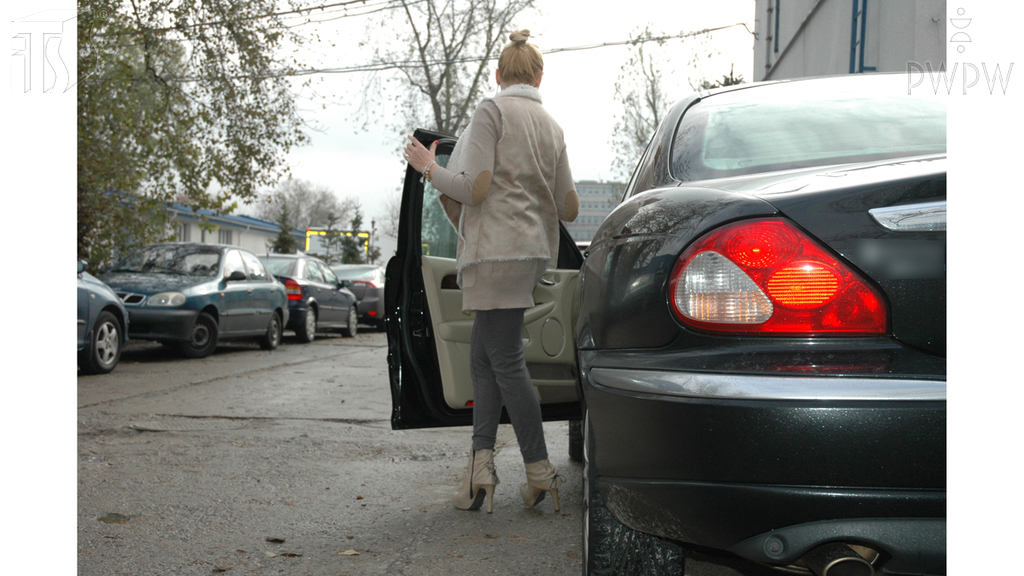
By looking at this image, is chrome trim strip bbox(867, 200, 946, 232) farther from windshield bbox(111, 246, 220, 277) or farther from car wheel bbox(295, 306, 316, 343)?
car wheel bbox(295, 306, 316, 343)

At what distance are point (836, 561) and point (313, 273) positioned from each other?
45.6 ft

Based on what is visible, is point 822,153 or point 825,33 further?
point 825,33

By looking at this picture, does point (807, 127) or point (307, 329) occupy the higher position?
point (807, 127)

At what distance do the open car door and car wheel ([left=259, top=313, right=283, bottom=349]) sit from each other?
28.9 ft

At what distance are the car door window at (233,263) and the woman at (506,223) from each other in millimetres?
8404

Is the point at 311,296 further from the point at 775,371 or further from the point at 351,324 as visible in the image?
the point at 775,371

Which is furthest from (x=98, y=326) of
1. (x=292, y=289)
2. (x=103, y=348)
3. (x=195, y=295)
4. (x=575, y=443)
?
(x=575, y=443)

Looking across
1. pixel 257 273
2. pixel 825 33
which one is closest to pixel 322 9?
pixel 257 273

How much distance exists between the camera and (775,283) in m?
1.61

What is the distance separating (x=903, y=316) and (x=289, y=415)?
5049 mm

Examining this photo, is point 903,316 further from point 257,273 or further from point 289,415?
point 257,273

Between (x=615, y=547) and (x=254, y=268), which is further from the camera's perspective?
(x=254, y=268)

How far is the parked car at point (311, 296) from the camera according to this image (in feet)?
44.9

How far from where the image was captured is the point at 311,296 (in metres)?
14.1
